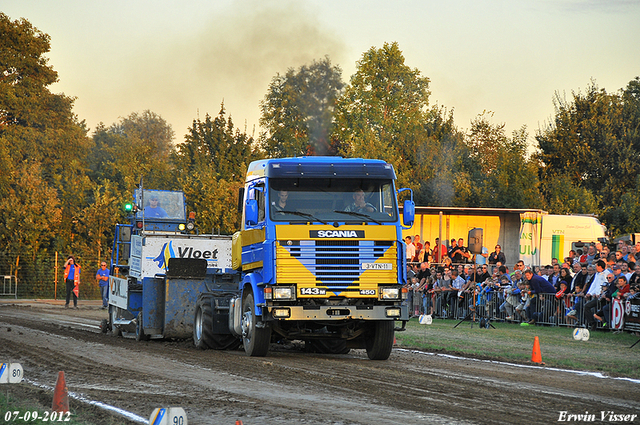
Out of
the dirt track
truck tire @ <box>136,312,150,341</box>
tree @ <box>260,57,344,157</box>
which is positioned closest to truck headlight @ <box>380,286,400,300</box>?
the dirt track

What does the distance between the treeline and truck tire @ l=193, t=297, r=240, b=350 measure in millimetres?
15964

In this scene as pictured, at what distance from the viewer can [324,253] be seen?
13984mm

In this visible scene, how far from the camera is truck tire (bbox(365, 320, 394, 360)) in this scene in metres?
14.7

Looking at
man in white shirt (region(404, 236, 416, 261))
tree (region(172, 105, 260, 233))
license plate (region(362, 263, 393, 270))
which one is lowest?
license plate (region(362, 263, 393, 270))

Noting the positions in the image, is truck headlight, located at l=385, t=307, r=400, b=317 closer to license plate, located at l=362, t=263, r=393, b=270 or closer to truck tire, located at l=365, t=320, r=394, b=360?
truck tire, located at l=365, t=320, r=394, b=360

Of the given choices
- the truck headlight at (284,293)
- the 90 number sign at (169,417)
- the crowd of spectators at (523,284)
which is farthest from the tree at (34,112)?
the 90 number sign at (169,417)

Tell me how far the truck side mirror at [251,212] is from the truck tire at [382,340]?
2773 millimetres

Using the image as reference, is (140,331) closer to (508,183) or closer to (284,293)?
(284,293)

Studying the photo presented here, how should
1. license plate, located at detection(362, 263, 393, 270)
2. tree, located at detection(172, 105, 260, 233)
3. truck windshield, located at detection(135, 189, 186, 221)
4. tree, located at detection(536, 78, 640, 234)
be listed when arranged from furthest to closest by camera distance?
1. tree, located at detection(536, 78, 640, 234)
2. tree, located at detection(172, 105, 260, 233)
3. truck windshield, located at detection(135, 189, 186, 221)
4. license plate, located at detection(362, 263, 393, 270)

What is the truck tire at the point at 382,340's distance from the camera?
1473cm

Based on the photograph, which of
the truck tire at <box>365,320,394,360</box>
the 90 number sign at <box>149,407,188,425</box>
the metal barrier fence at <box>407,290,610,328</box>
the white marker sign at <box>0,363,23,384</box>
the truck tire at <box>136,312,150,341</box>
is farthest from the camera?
the metal barrier fence at <box>407,290,610,328</box>

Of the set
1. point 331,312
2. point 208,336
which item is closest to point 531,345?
point 331,312

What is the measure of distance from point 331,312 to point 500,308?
41.2 feet

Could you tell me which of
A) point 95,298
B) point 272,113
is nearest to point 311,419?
point 95,298
